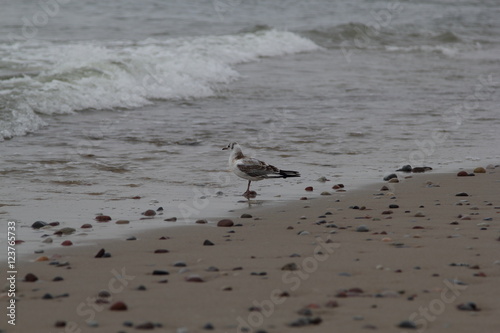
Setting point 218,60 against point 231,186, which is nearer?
point 231,186

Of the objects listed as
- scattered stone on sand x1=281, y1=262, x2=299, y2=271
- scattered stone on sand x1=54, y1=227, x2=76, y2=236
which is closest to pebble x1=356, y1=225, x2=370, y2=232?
scattered stone on sand x1=281, y1=262, x2=299, y2=271

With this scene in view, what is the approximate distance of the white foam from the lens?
13234mm

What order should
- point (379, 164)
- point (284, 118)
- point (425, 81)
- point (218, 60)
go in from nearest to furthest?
point (379, 164) < point (284, 118) < point (425, 81) < point (218, 60)

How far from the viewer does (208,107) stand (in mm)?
14078

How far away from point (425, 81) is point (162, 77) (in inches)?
239

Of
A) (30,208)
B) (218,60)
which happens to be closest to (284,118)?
(30,208)

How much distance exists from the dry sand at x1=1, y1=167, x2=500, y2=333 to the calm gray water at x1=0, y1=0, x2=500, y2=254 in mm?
1044

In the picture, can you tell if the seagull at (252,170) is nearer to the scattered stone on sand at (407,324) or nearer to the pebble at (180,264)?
the pebble at (180,264)

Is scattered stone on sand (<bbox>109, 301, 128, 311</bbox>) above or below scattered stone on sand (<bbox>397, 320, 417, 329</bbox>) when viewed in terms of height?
below

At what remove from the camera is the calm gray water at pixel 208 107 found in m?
8.31

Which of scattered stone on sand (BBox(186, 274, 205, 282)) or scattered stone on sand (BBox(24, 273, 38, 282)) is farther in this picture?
scattered stone on sand (BBox(24, 273, 38, 282))

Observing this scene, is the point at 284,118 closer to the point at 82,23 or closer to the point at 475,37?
the point at 82,23

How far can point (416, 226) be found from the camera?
6.13 metres

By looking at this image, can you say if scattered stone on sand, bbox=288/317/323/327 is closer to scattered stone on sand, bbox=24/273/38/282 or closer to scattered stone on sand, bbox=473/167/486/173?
scattered stone on sand, bbox=24/273/38/282
